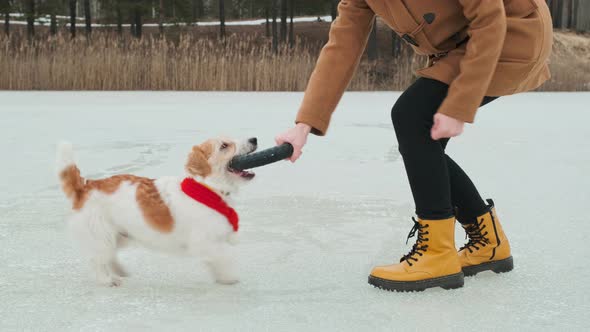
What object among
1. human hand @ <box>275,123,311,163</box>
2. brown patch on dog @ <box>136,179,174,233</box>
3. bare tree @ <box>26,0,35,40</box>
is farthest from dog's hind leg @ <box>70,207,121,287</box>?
bare tree @ <box>26,0,35,40</box>

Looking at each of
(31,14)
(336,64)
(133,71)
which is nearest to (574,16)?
(31,14)

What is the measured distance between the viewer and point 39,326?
170 centimetres

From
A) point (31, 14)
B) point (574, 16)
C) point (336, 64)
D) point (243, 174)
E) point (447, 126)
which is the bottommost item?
point (243, 174)

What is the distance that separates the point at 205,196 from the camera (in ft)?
6.61

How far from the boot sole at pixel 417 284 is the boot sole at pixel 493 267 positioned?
164 millimetres

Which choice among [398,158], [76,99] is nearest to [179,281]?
[398,158]

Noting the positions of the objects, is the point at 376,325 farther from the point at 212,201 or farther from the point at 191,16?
the point at 191,16

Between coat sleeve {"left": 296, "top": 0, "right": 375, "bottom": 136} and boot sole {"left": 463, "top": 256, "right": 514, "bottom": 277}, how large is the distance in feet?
2.11

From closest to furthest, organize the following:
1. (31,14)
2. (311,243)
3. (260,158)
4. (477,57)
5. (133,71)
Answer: (477,57) → (260,158) → (311,243) → (133,71) → (31,14)

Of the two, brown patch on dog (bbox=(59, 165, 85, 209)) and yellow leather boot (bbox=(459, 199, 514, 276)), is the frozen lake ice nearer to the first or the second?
yellow leather boot (bbox=(459, 199, 514, 276))

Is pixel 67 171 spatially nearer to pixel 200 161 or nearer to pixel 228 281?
pixel 200 161

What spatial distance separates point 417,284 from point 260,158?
0.60 meters

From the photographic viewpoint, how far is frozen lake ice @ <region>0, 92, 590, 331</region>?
1783 millimetres

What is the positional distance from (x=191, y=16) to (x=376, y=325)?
961 inches
